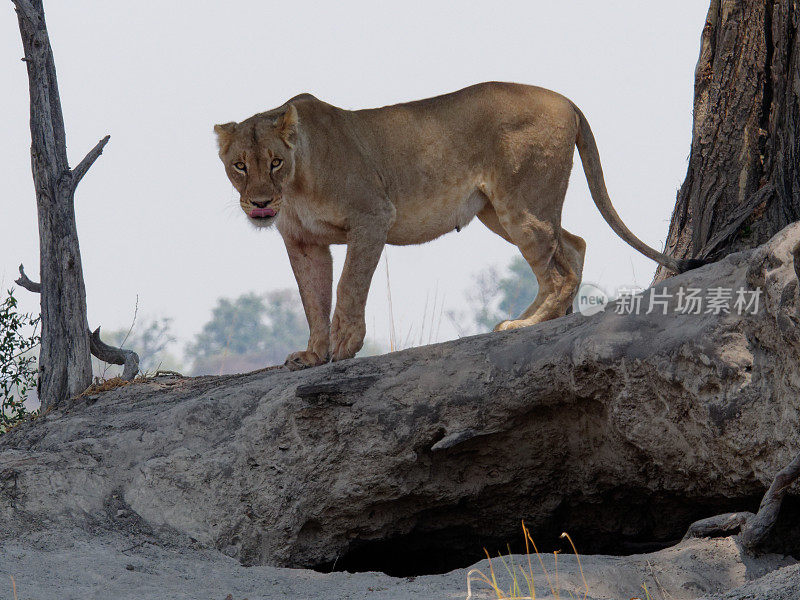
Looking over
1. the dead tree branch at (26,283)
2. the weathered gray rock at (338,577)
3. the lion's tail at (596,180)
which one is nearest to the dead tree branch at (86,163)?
the dead tree branch at (26,283)

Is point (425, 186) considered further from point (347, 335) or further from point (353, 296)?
point (347, 335)

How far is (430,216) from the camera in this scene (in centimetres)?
578

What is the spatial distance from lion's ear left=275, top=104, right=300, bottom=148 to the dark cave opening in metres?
2.21

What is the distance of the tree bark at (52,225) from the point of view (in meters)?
5.70

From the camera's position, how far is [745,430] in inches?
142

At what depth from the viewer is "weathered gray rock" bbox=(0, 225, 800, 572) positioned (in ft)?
12.7

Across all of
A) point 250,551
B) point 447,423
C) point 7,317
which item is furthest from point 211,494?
point 7,317

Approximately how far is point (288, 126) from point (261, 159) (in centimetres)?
26

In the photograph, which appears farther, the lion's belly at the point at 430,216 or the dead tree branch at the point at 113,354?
the dead tree branch at the point at 113,354

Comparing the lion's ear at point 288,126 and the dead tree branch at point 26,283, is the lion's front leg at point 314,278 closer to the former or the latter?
the lion's ear at point 288,126

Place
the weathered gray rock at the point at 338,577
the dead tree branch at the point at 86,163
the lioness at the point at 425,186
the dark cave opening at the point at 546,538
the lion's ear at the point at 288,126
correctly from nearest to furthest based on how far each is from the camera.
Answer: the weathered gray rock at the point at 338,577
the dark cave opening at the point at 546,538
the lion's ear at the point at 288,126
the lioness at the point at 425,186
the dead tree branch at the point at 86,163

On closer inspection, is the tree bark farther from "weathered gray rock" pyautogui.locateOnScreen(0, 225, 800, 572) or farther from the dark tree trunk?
the dark tree trunk

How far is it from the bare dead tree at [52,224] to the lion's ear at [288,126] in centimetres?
148

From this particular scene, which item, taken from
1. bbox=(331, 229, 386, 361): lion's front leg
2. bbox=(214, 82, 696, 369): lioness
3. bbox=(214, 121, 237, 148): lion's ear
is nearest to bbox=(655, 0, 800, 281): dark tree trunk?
bbox=(214, 82, 696, 369): lioness
